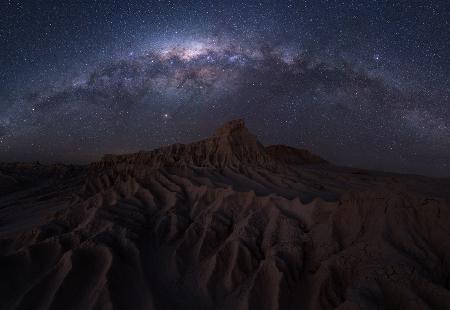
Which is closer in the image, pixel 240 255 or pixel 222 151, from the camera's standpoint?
pixel 240 255

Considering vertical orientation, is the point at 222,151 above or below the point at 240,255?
above

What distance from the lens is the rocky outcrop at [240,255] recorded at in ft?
27.1

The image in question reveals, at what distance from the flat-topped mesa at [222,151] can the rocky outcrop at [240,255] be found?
8.61 metres

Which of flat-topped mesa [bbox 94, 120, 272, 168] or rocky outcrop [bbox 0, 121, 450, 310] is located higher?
flat-topped mesa [bbox 94, 120, 272, 168]

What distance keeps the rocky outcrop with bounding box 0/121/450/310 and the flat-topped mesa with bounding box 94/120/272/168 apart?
28.2ft

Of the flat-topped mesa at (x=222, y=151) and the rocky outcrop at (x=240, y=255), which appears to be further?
the flat-topped mesa at (x=222, y=151)

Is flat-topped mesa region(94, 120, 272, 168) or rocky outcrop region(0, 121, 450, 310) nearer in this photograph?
rocky outcrop region(0, 121, 450, 310)

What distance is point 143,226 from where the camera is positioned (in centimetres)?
1341

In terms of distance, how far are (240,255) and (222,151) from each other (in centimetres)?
1440

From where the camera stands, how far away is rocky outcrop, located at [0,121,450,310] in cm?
825

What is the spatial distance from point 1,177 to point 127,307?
5640 centimetres

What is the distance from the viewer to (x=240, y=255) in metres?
10.7

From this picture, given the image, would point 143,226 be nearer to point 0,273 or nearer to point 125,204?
point 125,204

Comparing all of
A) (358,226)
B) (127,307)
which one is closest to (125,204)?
(127,307)
